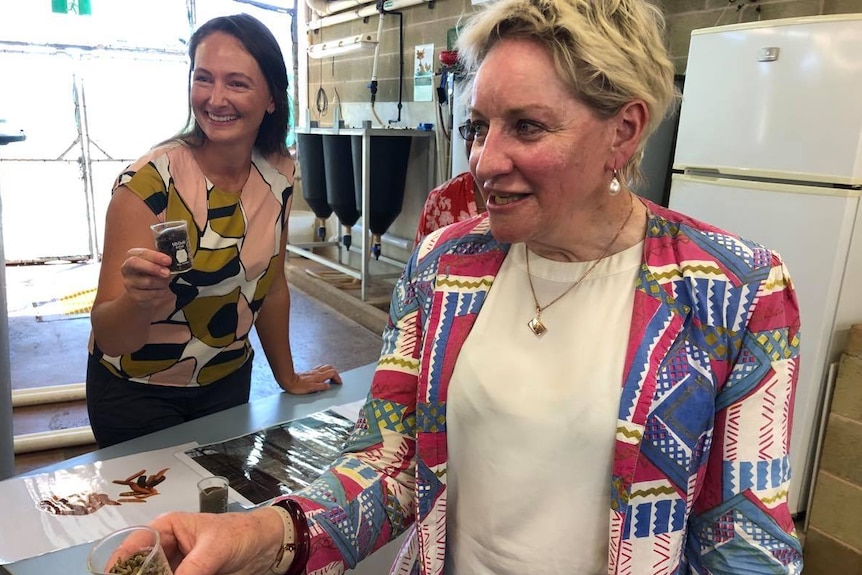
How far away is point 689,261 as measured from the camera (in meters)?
0.83

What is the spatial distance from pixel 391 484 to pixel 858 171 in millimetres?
1715

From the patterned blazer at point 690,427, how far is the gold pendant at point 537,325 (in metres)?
0.10

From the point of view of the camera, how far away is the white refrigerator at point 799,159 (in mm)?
1916

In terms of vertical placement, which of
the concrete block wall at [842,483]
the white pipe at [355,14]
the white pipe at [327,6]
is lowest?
the concrete block wall at [842,483]

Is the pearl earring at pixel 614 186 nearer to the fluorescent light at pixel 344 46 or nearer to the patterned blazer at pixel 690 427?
the patterned blazer at pixel 690 427

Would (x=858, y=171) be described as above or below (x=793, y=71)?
below

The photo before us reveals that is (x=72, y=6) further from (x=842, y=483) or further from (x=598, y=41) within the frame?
(x=842, y=483)

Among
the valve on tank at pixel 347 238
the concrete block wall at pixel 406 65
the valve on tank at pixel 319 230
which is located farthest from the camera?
the valve on tank at pixel 319 230

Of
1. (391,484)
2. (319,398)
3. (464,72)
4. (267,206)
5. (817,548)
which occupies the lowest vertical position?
(817,548)

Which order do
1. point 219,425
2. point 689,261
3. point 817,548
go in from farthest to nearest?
point 817,548
point 219,425
point 689,261

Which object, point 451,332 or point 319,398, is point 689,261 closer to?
point 451,332

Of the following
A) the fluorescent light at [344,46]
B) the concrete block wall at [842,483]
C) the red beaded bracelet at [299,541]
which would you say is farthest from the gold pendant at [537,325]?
the fluorescent light at [344,46]

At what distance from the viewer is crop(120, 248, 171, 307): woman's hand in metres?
1.13

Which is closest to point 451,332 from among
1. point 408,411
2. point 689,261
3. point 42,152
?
point 408,411
